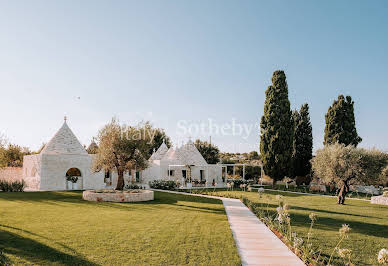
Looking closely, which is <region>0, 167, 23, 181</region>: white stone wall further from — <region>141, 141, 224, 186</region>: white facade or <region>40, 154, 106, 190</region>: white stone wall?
<region>141, 141, 224, 186</region>: white facade

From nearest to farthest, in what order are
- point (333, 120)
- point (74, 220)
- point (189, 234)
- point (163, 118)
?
1. point (189, 234)
2. point (74, 220)
3. point (163, 118)
4. point (333, 120)

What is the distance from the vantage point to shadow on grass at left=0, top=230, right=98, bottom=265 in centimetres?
551

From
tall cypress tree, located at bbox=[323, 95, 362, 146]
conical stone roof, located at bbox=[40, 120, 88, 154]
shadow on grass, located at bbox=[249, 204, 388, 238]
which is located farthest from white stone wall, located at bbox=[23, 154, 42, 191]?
tall cypress tree, located at bbox=[323, 95, 362, 146]

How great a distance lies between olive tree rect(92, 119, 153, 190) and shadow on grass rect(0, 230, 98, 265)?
31.2 feet

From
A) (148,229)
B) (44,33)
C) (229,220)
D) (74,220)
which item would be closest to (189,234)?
(148,229)

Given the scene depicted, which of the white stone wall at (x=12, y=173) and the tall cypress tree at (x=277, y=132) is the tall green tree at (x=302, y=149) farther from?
the white stone wall at (x=12, y=173)

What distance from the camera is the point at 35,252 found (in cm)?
604

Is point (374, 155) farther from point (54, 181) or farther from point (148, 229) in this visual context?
point (54, 181)

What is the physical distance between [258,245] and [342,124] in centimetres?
2523

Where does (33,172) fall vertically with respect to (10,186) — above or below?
above

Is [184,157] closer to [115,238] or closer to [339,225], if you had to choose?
[339,225]

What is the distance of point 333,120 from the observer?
28656 mm

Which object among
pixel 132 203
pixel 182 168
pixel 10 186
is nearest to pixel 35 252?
pixel 132 203

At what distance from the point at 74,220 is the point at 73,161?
1482 centimetres
